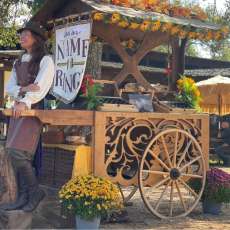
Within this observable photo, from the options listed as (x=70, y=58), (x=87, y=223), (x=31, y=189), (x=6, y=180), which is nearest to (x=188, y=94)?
(x=70, y=58)

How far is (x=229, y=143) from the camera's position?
42.6 feet

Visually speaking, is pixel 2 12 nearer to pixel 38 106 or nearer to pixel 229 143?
pixel 229 143

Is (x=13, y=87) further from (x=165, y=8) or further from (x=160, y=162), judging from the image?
(x=165, y=8)

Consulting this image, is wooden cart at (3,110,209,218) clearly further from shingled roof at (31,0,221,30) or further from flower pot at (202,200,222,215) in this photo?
shingled roof at (31,0,221,30)

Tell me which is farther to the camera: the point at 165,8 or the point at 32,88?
the point at 165,8

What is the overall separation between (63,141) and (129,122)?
2.69 feet

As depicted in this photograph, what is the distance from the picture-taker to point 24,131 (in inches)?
215

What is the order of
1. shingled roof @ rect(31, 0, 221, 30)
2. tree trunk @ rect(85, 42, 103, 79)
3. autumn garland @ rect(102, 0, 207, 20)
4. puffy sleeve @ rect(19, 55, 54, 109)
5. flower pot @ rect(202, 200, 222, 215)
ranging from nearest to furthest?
puffy sleeve @ rect(19, 55, 54, 109) → shingled roof @ rect(31, 0, 221, 30) → autumn garland @ rect(102, 0, 207, 20) → flower pot @ rect(202, 200, 222, 215) → tree trunk @ rect(85, 42, 103, 79)

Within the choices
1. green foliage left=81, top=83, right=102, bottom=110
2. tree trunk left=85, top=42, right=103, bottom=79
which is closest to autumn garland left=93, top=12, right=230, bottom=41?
green foliage left=81, top=83, right=102, bottom=110

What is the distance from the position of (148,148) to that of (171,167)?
1.39ft

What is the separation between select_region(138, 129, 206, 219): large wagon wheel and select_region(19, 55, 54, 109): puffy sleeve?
4.36 feet

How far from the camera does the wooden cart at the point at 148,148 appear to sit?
581 cm

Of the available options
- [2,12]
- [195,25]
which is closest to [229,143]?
[2,12]

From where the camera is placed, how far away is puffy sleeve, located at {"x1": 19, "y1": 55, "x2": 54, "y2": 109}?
5.40 metres
